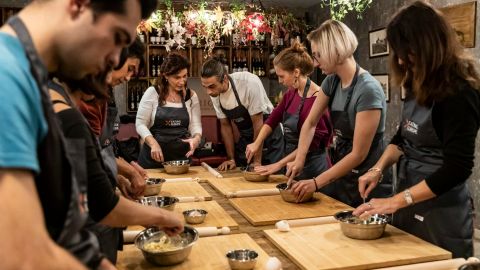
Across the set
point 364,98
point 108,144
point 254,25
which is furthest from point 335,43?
point 254,25

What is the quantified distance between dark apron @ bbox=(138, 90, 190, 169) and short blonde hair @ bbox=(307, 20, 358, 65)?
1.90 meters

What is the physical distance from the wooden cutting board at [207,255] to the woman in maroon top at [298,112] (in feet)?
4.40

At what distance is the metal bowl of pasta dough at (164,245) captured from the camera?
5.28ft

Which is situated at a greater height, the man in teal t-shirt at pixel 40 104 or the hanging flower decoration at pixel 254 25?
the hanging flower decoration at pixel 254 25

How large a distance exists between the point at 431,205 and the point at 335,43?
1042mm

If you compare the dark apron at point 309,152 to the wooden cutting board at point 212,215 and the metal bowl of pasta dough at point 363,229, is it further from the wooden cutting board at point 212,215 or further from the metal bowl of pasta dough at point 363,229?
the metal bowl of pasta dough at point 363,229

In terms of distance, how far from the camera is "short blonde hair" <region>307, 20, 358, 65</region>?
2557 millimetres

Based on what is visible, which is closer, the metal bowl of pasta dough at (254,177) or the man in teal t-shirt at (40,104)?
the man in teal t-shirt at (40,104)

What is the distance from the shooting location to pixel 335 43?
2.56 meters

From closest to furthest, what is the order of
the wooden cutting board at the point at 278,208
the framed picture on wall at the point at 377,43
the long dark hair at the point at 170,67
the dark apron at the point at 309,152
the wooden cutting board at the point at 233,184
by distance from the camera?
the wooden cutting board at the point at 278,208
the wooden cutting board at the point at 233,184
the dark apron at the point at 309,152
the long dark hair at the point at 170,67
the framed picture on wall at the point at 377,43

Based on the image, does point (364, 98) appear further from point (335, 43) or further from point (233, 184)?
point (233, 184)

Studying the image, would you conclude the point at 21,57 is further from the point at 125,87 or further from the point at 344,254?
the point at 125,87

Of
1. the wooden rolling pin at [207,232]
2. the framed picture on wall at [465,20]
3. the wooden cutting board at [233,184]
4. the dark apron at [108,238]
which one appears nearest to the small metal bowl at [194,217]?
the wooden rolling pin at [207,232]

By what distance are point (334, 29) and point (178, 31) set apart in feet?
16.7
